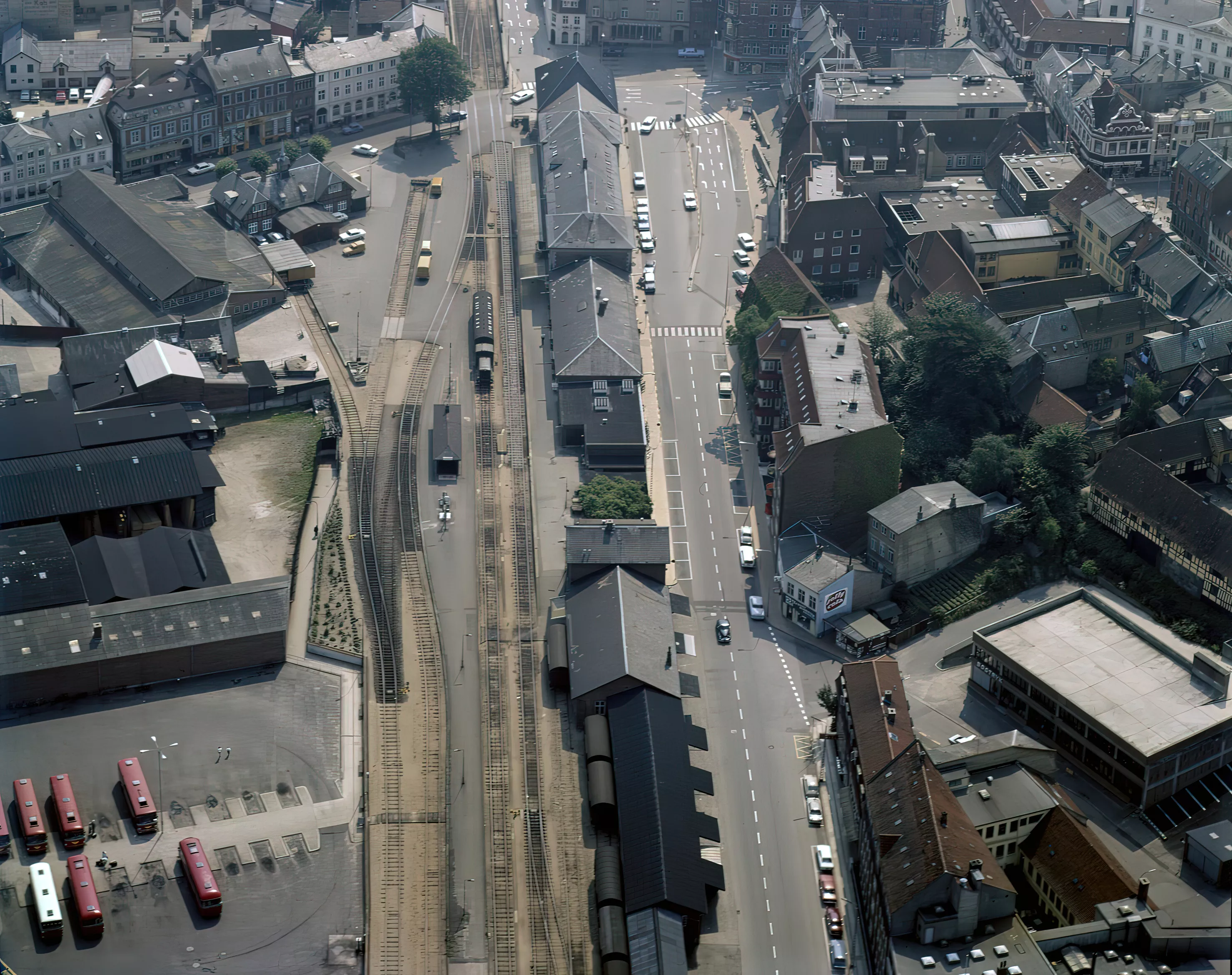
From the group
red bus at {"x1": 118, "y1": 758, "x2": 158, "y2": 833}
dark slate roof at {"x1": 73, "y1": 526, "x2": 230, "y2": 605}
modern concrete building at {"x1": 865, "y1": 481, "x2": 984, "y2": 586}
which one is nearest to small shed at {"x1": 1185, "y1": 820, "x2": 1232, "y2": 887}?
modern concrete building at {"x1": 865, "y1": 481, "x2": 984, "y2": 586}

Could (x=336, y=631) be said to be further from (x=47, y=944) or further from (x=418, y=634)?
(x=47, y=944)

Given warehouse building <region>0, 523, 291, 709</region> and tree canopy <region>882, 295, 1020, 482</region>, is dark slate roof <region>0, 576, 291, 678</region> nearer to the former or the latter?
warehouse building <region>0, 523, 291, 709</region>

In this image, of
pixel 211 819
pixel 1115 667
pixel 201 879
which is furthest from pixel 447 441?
pixel 1115 667

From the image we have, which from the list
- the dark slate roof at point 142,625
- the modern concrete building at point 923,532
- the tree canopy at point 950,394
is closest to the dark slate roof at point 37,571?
the dark slate roof at point 142,625

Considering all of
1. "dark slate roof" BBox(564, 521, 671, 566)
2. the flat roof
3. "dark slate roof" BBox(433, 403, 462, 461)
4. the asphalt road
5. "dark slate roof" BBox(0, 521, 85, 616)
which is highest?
"dark slate roof" BBox(0, 521, 85, 616)

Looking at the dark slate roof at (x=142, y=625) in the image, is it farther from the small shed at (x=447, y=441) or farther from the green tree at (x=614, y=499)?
the green tree at (x=614, y=499)

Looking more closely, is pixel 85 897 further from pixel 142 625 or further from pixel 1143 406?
pixel 1143 406
